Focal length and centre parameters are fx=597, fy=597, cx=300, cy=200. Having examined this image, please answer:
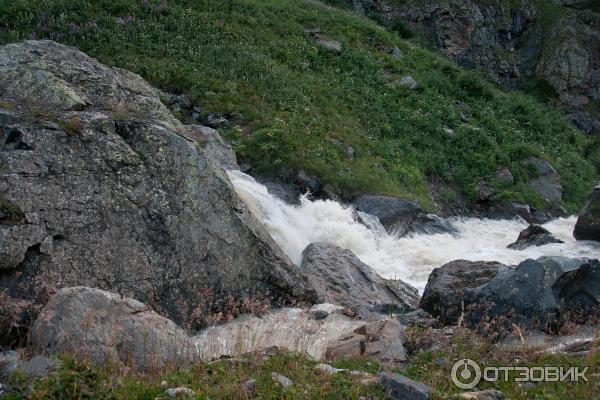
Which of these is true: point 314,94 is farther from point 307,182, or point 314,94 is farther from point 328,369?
point 328,369

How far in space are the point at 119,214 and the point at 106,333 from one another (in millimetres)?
3714

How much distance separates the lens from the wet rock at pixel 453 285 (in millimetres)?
11034

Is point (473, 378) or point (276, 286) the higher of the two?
point (473, 378)

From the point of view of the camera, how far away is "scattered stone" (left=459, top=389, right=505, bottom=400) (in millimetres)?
6215

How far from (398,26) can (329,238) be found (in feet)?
102

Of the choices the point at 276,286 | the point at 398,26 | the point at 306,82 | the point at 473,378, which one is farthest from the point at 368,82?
the point at 473,378

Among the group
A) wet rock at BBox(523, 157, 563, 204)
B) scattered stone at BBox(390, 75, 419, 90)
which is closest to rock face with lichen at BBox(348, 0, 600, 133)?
scattered stone at BBox(390, 75, 419, 90)

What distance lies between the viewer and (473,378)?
7.11 meters

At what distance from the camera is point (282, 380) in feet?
20.7

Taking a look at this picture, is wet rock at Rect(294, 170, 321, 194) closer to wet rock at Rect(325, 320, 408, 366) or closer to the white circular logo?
wet rock at Rect(325, 320, 408, 366)

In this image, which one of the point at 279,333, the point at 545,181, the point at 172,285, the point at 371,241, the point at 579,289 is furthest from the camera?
the point at 545,181

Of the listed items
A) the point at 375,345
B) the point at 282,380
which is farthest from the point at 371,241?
the point at 282,380

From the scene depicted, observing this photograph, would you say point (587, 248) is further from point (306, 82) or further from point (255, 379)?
point (255, 379)

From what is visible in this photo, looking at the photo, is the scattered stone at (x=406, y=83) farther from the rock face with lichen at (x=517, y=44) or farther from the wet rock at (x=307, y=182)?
the wet rock at (x=307, y=182)
